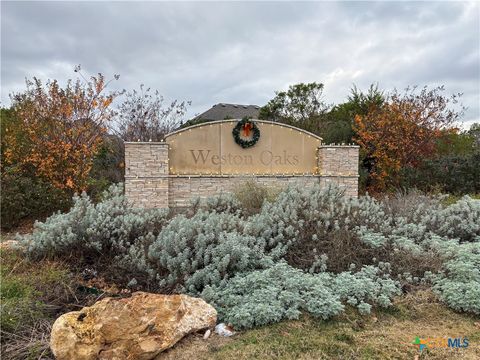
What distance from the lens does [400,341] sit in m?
2.36

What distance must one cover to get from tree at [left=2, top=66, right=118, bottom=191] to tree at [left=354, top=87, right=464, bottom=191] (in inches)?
298

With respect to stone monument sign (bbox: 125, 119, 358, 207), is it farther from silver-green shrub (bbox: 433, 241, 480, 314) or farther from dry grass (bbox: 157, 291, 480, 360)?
dry grass (bbox: 157, 291, 480, 360)

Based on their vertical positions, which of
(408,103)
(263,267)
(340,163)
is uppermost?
(408,103)

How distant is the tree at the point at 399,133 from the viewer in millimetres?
10852

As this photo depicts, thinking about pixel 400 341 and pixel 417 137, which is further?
pixel 417 137

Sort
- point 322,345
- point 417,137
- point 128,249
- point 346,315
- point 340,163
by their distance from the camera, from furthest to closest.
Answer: point 417,137, point 340,163, point 128,249, point 346,315, point 322,345

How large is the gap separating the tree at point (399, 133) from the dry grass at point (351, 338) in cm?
846

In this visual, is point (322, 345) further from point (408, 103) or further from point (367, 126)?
point (408, 103)

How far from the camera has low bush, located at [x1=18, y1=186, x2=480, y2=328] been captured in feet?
9.05

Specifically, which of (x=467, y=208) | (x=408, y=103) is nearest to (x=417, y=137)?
(x=408, y=103)

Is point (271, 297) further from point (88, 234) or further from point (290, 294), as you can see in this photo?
point (88, 234)

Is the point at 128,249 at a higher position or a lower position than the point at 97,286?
higher

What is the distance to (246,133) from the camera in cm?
901

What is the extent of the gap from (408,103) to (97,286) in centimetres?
1101
